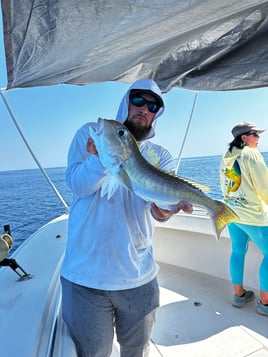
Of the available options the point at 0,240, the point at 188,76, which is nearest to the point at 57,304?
the point at 0,240

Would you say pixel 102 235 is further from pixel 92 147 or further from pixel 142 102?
pixel 142 102

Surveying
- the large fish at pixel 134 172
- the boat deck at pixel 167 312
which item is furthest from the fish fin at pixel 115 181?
the boat deck at pixel 167 312

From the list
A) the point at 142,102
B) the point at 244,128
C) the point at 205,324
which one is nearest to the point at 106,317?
the point at 142,102

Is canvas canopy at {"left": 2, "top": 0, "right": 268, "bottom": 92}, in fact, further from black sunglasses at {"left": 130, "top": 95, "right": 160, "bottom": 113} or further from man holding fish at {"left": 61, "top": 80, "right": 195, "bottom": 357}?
man holding fish at {"left": 61, "top": 80, "right": 195, "bottom": 357}

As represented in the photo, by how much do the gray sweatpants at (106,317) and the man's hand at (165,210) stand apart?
29 cm

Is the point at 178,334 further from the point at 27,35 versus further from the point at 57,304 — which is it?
the point at 27,35

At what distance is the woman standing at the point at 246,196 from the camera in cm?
199

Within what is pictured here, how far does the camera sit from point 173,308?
219 cm

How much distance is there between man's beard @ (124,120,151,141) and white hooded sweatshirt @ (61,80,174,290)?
140mm

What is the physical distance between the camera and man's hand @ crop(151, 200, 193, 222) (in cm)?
86

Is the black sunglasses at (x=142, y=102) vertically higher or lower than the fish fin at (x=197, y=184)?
higher

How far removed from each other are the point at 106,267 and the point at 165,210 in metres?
0.30

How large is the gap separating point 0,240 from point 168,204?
0.76 m

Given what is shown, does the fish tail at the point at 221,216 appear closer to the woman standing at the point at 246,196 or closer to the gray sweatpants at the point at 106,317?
the gray sweatpants at the point at 106,317
